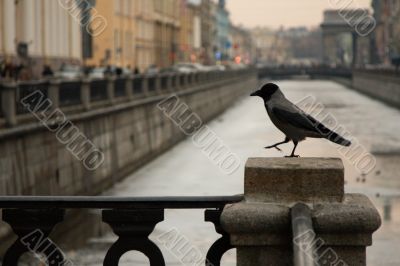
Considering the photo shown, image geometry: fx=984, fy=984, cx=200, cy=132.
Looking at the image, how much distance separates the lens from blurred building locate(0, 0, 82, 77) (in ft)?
121

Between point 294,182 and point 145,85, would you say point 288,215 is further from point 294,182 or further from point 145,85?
point 145,85

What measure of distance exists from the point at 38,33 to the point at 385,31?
105m

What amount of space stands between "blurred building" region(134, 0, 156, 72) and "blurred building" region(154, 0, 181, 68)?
2.53 m

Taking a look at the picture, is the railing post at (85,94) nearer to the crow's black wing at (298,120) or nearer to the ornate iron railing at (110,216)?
the ornate iron railing at (110,216)

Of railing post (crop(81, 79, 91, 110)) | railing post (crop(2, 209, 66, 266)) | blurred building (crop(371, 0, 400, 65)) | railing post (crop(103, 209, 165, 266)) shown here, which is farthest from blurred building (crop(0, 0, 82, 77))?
blurred building (crop(371, 0, 400, 65))

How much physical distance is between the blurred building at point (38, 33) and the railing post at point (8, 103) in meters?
17.9

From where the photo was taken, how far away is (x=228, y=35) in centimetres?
19800

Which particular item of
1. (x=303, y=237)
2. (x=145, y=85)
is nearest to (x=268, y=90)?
(x=303, y=237)

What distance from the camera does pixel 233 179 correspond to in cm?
3003

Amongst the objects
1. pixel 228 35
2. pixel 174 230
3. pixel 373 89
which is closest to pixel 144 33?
pixel 373 89

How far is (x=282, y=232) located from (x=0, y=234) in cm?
1232

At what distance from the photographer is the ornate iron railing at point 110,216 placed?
463cm

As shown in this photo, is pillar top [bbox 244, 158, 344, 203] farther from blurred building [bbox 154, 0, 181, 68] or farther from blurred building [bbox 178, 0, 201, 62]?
blurred building [bbox 178, 0, 201, 62]

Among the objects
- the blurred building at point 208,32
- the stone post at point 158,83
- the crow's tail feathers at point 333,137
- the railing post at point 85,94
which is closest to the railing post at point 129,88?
the stone post at point 158,83
